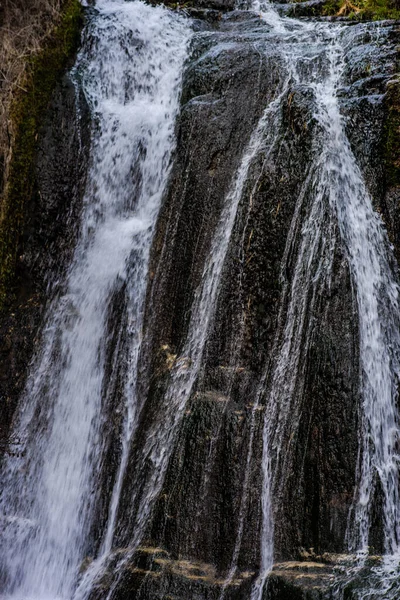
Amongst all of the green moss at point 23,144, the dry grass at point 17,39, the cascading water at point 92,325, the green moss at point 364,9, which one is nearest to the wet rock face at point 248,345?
the cascading water at point 92,325

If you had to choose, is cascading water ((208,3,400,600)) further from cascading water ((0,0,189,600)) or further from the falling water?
cascading water ((0,0,189,600))

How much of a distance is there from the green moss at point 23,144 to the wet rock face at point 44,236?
0.26 feet

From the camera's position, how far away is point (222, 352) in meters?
4.91

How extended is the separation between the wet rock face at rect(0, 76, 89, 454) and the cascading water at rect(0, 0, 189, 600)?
15 centimetres

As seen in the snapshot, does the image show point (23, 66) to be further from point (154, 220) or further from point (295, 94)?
point (295, 94)

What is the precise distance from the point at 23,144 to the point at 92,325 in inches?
89.6

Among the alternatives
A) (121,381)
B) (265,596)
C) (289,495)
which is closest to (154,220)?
(121,381)

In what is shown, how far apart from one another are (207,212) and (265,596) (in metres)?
3.51

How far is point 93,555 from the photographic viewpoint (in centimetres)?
475

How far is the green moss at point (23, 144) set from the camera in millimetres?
5941

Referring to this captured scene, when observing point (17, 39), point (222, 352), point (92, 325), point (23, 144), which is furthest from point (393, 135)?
point (17, 39)

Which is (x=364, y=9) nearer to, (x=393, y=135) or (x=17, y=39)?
(x=393, y=135)

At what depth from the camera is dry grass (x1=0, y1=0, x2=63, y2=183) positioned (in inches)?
244

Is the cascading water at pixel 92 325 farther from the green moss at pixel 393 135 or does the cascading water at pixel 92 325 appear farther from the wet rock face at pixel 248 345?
the green moss at pixel 393 135
